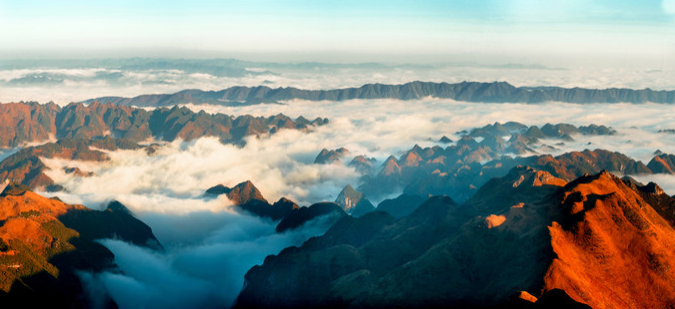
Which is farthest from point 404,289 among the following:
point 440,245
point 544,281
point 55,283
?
point 55,283

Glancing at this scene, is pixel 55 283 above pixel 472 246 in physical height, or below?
below

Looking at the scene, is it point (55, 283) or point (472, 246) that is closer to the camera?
point (472, 246)

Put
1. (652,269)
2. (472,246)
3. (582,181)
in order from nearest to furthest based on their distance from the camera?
(652,269) < (472,246) < (582,181)

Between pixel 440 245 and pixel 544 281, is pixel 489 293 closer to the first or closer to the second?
pixel 544 281

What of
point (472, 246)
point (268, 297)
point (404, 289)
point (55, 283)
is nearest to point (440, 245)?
point (472, 246)

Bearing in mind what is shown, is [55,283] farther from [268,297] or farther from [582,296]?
[582,296]

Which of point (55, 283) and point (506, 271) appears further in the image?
point (55, 283)

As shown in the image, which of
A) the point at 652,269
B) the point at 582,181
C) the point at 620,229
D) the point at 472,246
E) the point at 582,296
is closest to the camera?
the point at 582,296

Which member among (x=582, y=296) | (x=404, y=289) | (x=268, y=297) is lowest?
(x=268, y=297)

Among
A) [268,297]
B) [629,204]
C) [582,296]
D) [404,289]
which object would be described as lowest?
[268,297]
